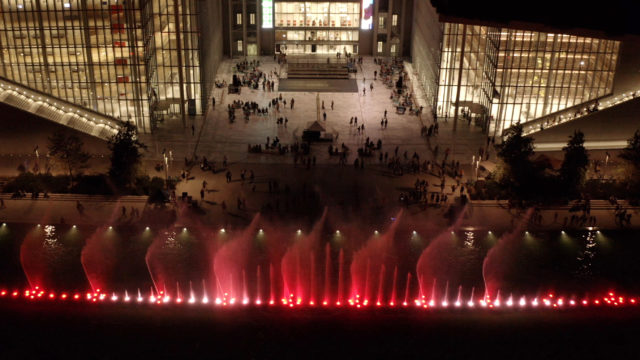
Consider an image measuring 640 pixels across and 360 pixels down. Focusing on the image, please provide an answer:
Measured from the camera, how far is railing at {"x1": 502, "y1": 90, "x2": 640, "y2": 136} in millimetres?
86812

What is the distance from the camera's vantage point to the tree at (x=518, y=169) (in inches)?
2862

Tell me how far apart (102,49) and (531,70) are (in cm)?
5166

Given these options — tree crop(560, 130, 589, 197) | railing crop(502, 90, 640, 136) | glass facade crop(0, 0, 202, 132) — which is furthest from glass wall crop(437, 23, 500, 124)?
glass facade crop(0, 0, 202, 132)

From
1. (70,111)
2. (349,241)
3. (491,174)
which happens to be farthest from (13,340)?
(491,174)

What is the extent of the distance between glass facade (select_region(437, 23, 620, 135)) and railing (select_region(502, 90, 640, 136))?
3.77 ft

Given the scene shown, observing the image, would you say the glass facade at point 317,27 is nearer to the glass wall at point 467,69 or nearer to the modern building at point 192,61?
the modern building at point 192,61

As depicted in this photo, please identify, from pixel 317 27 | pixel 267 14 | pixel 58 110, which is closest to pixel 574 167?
pixel 58 110

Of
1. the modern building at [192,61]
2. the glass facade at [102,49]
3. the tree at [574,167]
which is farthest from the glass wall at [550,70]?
the glass facade at [102,49]

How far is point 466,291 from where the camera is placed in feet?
198

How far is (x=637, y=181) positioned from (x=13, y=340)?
191 feet

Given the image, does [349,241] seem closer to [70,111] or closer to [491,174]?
[491,174]

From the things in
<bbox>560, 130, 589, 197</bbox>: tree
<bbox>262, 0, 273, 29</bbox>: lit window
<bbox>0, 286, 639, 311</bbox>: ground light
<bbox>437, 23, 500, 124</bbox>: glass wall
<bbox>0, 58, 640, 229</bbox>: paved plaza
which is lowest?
<bbox>0, 286, 639, 311</bbox>: ground light

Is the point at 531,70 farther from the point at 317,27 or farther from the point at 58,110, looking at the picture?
the point at 58,110

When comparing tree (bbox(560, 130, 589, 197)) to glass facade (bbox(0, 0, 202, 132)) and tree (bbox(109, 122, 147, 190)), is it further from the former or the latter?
glass facade (bbox(0, 0, 202, 132))
